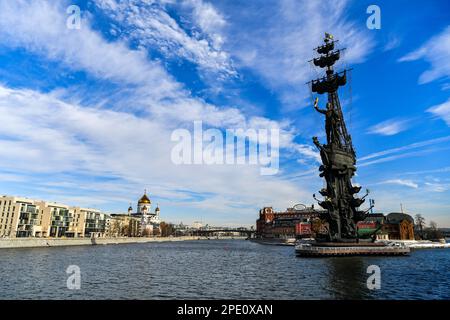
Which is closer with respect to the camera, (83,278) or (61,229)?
(83,278)

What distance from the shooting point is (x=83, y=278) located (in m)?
36.9

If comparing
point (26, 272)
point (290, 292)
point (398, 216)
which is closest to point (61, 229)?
point (26, 272)

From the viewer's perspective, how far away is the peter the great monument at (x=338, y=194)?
73.1 meters

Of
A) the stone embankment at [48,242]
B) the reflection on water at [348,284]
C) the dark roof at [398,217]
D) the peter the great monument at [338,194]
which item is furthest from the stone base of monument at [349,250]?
the dark roof at [398,217]

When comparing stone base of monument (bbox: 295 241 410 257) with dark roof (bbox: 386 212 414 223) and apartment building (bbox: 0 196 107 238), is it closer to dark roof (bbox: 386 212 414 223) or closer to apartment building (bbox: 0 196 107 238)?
apartment building (bbox: 0 196 107 238)

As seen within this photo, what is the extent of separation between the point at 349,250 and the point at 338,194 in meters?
15.8

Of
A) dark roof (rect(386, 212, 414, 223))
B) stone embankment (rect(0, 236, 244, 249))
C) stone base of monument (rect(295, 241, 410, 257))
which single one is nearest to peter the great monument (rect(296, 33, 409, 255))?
stone base of monument (rect(295, 241, 410, 257))

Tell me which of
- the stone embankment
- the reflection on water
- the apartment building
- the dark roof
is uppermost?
the dark roof

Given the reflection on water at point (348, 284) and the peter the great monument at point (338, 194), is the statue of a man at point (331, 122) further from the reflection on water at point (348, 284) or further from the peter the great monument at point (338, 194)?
the reflection on water at point (348, 284)

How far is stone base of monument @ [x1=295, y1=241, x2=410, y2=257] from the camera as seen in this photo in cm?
7006

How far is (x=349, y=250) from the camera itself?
7075 cm

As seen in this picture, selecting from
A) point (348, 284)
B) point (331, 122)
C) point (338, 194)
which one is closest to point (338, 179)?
point (338, 194)
